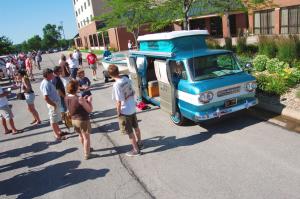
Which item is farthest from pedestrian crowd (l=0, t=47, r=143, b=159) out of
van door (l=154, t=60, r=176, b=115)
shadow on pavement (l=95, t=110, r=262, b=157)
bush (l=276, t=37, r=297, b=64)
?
bush (l=276, t=37, r=297, b=64)

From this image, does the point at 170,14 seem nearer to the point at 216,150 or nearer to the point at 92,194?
the point at 216,150

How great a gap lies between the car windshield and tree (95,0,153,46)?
9.00m

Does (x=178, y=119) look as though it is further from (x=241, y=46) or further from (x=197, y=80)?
(x=241, y=46)

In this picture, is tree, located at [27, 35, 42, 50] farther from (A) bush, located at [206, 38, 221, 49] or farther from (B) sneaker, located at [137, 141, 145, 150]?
(B) sneaker, located at [137, 141, 145, 150]

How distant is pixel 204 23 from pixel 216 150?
37.0 meters

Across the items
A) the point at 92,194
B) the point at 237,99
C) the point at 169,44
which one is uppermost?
the point at 169,44

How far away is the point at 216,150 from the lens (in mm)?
6516

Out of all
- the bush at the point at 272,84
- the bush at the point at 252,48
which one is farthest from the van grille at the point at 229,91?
the bush at the point at 252,48

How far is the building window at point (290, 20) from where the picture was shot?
26.7 m

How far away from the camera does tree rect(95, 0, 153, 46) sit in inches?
652

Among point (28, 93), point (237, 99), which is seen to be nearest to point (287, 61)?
point (237, 99)

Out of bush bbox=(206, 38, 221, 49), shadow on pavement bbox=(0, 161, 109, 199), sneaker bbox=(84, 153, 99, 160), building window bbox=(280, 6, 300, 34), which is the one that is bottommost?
shadow on pavement bbox=(0, 161, 109, 199)

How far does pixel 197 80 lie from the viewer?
7.49m

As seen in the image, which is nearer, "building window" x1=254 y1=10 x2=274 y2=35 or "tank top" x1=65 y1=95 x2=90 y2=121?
"tank top" x1=65 y1=95 x2=90 y2=121
